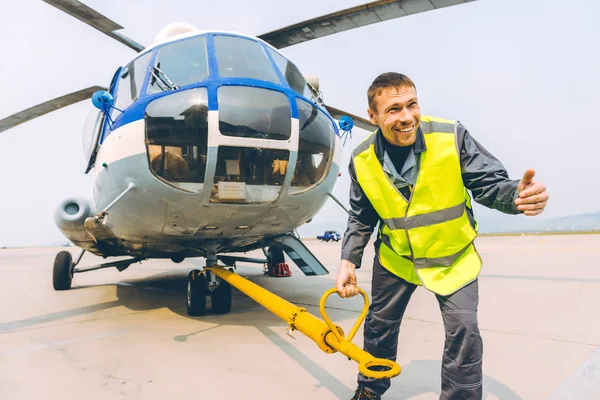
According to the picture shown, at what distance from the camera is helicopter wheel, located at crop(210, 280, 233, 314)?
416cm

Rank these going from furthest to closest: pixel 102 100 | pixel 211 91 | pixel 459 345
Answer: pixel 102 100 < pixel 211 91 < pixel 459 345

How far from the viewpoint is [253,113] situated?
3371 millimetres

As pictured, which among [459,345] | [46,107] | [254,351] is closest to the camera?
[459,345]

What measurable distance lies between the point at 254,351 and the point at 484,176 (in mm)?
1987

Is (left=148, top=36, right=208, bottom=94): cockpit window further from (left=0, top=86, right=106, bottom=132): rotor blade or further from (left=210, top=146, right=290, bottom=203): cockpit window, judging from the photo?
(left=0, top=86, right=106, bottom=132): rotor blade

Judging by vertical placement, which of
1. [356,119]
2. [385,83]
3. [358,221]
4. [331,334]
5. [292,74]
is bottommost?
[331,334]

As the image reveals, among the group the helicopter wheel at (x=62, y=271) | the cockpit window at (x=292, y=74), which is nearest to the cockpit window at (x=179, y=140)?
the cockpit window at (x=292, y=74)

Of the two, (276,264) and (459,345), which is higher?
(459,345)

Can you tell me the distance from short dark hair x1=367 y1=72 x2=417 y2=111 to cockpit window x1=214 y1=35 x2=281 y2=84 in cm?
198

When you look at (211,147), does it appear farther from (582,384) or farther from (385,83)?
(582,384)

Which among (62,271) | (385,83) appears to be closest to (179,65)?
(385,83)

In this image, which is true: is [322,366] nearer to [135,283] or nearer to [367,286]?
[367,286]

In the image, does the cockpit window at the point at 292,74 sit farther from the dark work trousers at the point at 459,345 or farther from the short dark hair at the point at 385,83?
the dark work trousers at the point at 459,345

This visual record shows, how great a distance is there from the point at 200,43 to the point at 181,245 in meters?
2.08
